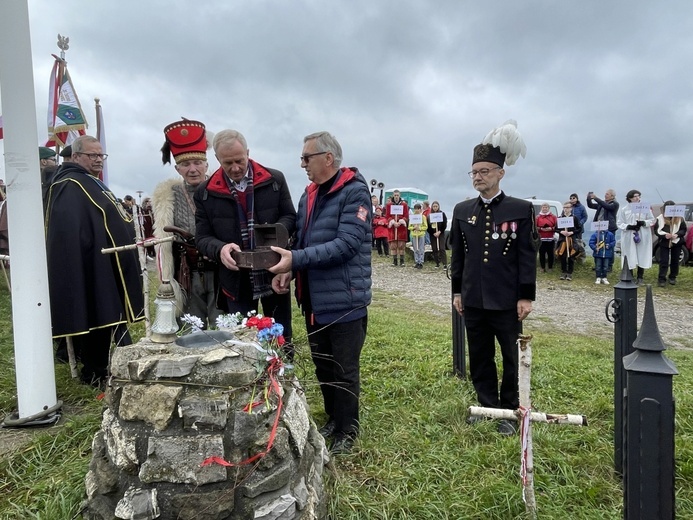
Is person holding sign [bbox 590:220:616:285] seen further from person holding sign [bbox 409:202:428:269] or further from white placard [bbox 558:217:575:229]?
person holding sign [bbox 409:202:428:269]

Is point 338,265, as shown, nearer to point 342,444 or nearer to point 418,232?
point 342,444

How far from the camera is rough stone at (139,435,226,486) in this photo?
2.03 m

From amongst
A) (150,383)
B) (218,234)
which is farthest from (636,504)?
(218,234)

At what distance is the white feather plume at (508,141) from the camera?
3389 mm

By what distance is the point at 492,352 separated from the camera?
147 inches

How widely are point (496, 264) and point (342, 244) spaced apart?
1247mm

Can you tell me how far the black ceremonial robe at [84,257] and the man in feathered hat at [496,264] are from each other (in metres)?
A: 2.87

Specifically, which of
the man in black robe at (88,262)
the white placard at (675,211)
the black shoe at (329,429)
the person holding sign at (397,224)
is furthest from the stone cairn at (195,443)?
the person holding sign at (397,224)

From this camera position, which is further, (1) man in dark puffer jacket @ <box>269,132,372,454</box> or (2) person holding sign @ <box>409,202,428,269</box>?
(2) person holding sign @ <box>409,202,428,269</box>

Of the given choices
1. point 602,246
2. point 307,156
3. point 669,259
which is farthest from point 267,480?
point 669,259

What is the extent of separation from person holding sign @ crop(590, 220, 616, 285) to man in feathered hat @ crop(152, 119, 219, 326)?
39.2 feet

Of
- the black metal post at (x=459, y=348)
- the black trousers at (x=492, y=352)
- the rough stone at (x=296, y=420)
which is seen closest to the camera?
the rough stone at (x=296, y=420)

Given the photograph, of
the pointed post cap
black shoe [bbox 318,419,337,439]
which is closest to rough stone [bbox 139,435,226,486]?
black shoe [bbox 318,419,337,439]

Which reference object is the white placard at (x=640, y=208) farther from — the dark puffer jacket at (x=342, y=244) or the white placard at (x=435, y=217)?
the dark puffer jacket at (x=342, y=244)
